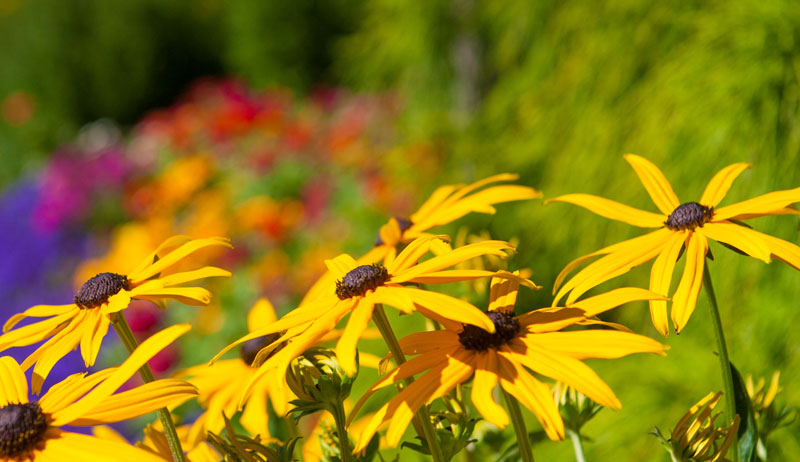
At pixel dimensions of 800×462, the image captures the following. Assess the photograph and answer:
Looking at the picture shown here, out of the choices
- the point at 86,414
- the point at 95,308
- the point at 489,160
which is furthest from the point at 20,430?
the point at 489,160

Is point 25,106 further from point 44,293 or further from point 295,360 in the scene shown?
point 295,360

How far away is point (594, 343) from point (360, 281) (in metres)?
0.15

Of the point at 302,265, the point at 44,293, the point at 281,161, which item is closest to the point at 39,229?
the point at 44,293

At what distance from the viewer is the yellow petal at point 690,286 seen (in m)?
0.47

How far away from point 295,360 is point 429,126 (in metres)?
1.75

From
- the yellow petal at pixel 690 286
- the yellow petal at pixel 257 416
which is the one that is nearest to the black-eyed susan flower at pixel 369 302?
the yellow petal at pixel 690 286

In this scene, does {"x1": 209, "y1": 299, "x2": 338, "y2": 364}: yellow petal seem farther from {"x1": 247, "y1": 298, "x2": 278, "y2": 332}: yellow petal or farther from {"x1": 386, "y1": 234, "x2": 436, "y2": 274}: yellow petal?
{"x1": 247, "y1": 298, "x2": 278, "y2": 332}: yellow petal

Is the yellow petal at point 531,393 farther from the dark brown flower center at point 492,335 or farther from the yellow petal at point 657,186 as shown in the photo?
the yellow petal at point 657,186

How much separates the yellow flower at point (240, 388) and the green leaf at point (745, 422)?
0.35 metres

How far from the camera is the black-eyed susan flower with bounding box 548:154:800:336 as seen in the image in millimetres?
485

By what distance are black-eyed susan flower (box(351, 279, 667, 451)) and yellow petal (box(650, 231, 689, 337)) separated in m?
0.03

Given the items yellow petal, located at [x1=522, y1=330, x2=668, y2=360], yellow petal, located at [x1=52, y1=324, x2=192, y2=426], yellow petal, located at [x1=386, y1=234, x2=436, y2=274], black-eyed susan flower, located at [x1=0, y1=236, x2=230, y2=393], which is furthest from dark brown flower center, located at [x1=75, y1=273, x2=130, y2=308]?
yellow petal, located at [x1=522, y1=330, x2=668, y2=360]

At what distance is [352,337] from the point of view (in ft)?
1.46

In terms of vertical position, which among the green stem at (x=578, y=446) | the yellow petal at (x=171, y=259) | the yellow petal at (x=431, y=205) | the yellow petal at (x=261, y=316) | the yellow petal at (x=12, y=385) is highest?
the yellow petal at (x=431, y=205)
